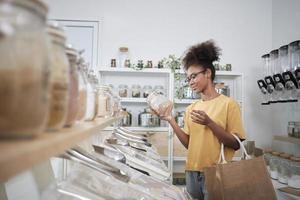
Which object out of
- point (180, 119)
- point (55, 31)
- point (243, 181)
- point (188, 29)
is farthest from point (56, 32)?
point (188, 29)

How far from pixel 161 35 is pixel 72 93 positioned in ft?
9.92

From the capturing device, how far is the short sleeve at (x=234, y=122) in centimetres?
169

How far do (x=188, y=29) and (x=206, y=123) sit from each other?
6.80 ft

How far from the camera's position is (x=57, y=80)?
37 centimetres

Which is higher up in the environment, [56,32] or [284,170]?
[56,32]

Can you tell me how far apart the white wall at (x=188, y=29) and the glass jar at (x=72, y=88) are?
9.34 ft

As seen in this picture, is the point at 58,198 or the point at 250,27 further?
the point at 250,27

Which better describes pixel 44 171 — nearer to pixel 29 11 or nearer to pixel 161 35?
pixel 29 11

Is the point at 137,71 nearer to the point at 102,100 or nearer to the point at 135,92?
the point at 135,92

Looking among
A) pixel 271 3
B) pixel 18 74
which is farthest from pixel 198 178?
pixel 271 3

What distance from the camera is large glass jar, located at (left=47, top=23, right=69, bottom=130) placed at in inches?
14.6

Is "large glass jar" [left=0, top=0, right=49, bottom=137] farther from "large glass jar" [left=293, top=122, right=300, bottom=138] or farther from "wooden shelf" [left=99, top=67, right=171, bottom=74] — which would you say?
"wooden shelf" [left=99, top=67, right=171, bottom=74]

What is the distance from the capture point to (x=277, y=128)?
10.8 feet

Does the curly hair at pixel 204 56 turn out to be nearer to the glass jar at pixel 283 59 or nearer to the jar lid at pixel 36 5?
the glass jar at pixel 283 59
